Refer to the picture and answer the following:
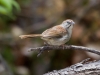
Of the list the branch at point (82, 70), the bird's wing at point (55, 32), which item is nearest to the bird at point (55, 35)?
the bird's wing at point (55, 32)

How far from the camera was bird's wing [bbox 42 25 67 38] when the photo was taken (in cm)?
368

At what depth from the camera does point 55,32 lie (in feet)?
12.3

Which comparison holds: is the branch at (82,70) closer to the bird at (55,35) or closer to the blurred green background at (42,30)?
the bird at (55,35)

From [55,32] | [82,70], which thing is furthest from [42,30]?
[82,70]

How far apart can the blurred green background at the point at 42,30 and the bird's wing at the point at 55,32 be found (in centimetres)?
340

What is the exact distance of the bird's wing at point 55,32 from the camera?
12.1 ft

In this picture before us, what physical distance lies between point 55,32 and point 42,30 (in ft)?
13.0

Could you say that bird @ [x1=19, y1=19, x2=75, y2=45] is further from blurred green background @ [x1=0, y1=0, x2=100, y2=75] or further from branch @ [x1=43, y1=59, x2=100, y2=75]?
blurred green background @ [x1=0, y1=0, x2=100, y2=75]

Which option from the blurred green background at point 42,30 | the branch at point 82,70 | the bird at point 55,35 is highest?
the blurred green background at point 42,30

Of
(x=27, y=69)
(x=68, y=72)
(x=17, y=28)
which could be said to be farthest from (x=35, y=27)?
(x=68, y=72)

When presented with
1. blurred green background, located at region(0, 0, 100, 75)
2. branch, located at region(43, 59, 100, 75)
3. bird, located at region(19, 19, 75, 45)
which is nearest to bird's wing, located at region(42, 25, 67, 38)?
bird, located at region(19, 19, 75, 45)

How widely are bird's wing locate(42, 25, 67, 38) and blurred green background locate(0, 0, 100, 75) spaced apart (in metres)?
3.40

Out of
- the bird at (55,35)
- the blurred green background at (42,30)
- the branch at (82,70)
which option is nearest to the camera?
the branch at (82,70)

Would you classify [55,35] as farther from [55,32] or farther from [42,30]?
[42,30]
